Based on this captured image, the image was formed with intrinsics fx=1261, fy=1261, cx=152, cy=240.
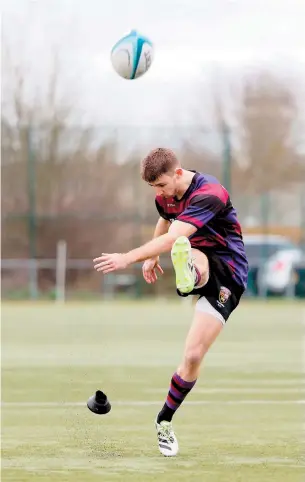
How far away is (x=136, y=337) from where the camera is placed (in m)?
18.0

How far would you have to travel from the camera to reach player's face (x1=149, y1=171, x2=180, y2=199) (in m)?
7.32

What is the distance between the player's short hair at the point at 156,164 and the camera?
23.7ft

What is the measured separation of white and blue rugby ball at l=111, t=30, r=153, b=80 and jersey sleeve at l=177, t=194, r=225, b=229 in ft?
7.11

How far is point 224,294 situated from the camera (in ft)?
24.9

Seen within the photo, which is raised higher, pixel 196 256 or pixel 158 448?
pixel 196 256

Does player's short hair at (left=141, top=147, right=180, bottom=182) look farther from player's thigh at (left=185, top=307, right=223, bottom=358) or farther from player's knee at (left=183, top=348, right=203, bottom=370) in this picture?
player's knee at (left=183, top=348, right=203, bottom=370)

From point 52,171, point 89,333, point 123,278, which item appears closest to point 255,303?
point 123,278

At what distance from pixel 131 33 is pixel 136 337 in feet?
28.4

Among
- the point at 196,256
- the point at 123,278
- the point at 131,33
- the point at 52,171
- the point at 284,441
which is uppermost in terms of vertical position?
the point at 131,33

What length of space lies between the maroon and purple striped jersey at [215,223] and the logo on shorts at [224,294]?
0.32 ft

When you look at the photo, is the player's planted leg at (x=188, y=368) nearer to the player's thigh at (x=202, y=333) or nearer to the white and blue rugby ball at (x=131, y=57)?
the player's thigh at (x=202, y=333)

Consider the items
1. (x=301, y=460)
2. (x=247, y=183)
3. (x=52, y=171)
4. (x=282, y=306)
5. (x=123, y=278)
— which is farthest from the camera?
(x=247, y=183)

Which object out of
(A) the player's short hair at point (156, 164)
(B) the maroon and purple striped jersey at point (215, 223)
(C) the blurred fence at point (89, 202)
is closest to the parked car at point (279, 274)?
(C) the blurred fence at point (89, 202)

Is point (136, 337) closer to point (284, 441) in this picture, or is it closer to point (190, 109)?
point (284, 441)
